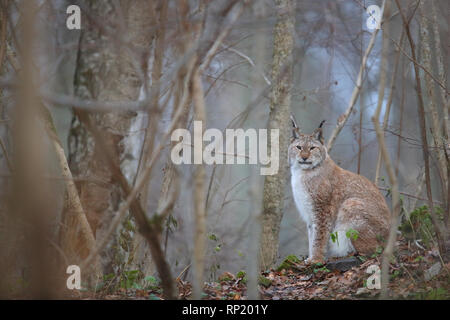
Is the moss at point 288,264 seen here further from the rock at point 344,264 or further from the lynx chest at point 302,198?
the lynx chest at point 302,198

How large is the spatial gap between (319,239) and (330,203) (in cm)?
55

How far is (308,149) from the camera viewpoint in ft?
21.6

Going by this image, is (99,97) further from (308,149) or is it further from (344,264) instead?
(344,264)

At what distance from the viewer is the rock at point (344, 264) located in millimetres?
5484

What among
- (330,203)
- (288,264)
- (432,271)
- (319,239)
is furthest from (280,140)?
(432,271)

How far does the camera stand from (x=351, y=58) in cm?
862

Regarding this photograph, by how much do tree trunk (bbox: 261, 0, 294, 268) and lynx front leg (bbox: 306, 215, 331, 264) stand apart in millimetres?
509

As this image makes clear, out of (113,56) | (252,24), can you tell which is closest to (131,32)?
(113,56)

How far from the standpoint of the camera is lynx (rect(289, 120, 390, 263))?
234 inches

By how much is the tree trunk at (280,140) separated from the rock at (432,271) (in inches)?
88.5

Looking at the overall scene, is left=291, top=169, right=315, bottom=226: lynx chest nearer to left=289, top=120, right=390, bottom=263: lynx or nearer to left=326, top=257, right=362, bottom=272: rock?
left=289, top=120, right=390, bottom=263: lynx
